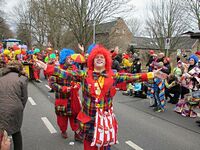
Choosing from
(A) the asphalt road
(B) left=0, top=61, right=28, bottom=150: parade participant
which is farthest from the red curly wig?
(A) the asphalt road

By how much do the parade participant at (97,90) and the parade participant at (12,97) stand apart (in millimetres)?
638

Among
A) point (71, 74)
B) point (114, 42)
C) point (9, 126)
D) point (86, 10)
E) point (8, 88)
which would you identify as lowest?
point (9, 126)

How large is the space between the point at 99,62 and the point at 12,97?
4.31 feet

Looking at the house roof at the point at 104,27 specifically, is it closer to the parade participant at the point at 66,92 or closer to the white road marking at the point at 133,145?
the parade participant at the point at 66,92

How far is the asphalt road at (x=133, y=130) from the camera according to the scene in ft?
14.0

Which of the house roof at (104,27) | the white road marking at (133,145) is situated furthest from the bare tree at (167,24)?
the white road marking at (133,145)

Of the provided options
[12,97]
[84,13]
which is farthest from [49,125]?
[84,13]

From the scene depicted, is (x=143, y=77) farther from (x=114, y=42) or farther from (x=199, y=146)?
(x=114, y=42)

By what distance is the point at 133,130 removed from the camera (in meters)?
5.11

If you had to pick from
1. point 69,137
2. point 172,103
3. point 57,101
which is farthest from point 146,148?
point 172,103

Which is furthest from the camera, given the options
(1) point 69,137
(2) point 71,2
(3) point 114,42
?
(3) point 114,42

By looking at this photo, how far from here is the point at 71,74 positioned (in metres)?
2.90

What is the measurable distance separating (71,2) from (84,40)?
11.1ft

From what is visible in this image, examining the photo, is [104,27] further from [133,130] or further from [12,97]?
[12,97]
